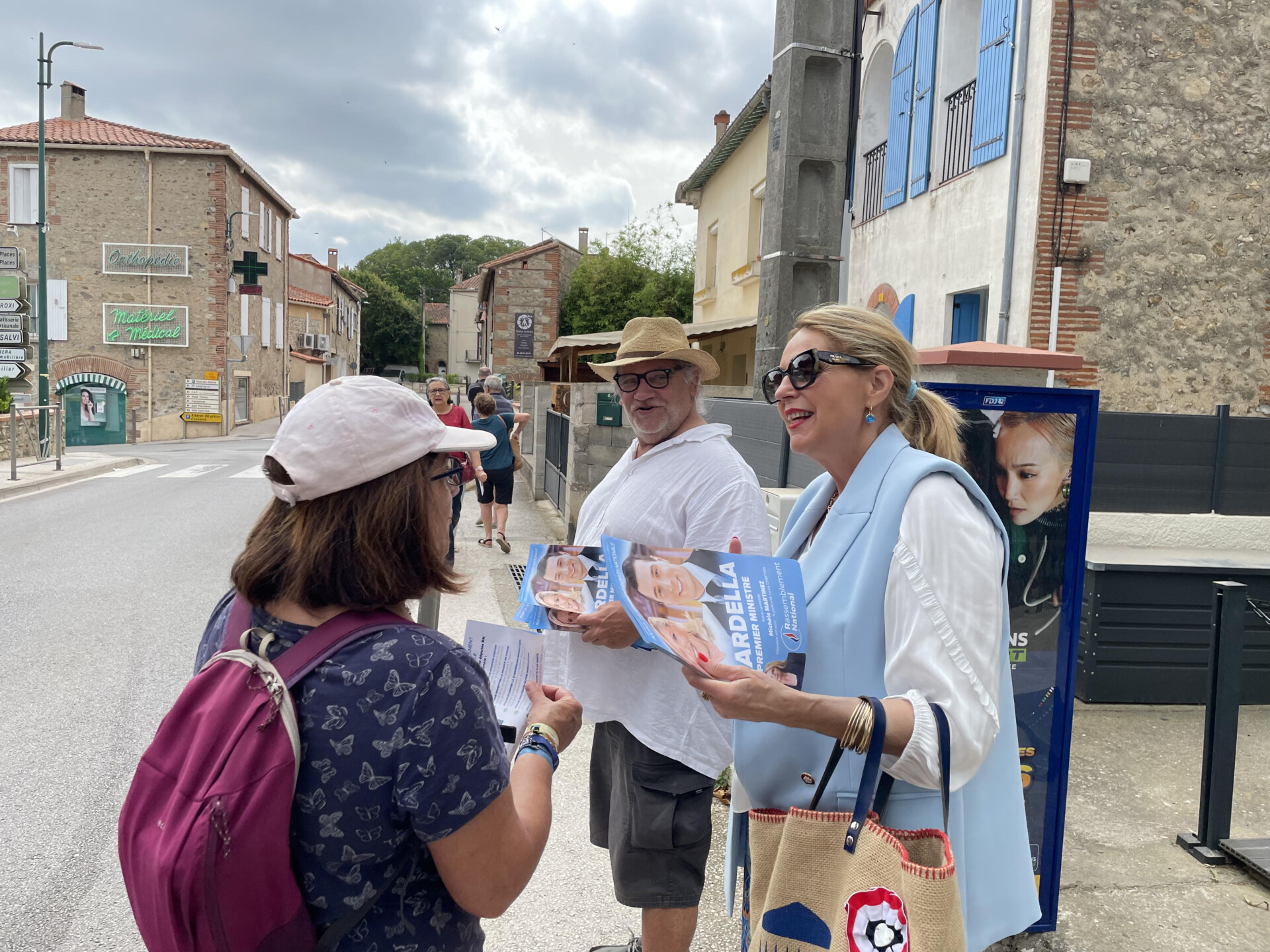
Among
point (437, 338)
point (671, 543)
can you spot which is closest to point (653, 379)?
point (671, 543)

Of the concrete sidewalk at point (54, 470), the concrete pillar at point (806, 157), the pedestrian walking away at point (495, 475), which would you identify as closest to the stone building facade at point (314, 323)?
the concrete sidewalk at point (54, 470)

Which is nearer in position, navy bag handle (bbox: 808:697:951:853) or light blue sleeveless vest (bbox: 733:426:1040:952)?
navy bag handle (bbox: 808:697:951:853)

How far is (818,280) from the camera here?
15.3 ft

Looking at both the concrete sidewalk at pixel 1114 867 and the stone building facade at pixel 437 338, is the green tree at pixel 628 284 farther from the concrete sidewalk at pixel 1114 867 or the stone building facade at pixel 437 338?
the stone building facade at pixel 437 338

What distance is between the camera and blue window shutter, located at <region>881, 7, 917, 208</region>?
Answer: 433 inches

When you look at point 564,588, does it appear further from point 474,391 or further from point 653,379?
point 474,391

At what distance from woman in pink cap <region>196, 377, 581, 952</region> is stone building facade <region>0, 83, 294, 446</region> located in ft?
110

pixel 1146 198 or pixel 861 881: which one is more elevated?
pixel 1146 198

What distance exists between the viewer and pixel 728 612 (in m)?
1.61

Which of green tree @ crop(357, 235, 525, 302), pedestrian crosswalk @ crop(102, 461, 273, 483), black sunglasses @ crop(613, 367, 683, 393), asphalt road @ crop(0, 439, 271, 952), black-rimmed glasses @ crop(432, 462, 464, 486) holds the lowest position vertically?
asphalt road @ crop(0, 439, 271, 952)

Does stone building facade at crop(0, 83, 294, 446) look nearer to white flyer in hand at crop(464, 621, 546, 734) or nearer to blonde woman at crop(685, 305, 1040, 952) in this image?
white flyer in hand at crop(464, 621, 546, 734)

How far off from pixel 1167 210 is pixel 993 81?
200cm

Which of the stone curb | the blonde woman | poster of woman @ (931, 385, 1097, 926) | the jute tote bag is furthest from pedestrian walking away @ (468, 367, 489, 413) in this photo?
the jute tote bag

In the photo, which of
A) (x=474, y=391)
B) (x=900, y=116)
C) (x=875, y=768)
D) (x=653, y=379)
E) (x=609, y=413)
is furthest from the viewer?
(x=474, y=391)
